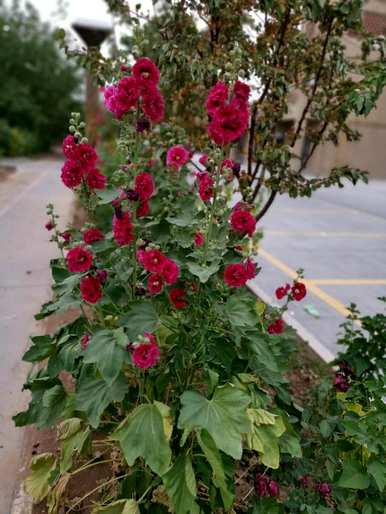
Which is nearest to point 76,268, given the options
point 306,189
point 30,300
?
point 306,189

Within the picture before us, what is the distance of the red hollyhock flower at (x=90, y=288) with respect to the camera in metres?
1.58

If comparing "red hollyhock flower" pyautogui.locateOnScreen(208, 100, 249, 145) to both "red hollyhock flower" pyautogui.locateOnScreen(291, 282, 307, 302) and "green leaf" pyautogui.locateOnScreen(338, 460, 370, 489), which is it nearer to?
"red hollyhock flower" pyautogui.locateOnScreen(291, 282, 307, 302)

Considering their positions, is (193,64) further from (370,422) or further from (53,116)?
(53,116)

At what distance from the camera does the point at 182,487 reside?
1.51 m

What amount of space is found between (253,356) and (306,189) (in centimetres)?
146

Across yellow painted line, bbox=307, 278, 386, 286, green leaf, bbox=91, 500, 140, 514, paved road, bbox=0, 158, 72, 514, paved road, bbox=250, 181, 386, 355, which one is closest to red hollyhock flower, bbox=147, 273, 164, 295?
green leaf, bbox=91, 500, 140, 514

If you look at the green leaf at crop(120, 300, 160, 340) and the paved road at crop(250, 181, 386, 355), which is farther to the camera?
the paved road at crop(250, 181, 386, 355)

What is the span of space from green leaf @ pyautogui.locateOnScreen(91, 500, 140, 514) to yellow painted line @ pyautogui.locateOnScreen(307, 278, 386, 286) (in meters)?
4.57

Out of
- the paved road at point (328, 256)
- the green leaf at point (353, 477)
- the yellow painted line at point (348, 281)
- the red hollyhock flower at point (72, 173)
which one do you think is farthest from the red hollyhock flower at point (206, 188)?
the yellow painted line at point (348, 281)

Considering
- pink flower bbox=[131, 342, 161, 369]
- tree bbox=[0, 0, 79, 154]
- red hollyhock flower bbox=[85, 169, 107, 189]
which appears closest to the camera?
pink flower bbox=[131, 342, 161, 369]

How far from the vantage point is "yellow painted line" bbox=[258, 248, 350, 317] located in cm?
493

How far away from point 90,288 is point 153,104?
692 millimetres

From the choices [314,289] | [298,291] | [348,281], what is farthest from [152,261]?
[348,281]

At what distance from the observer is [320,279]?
5965 millimetres
